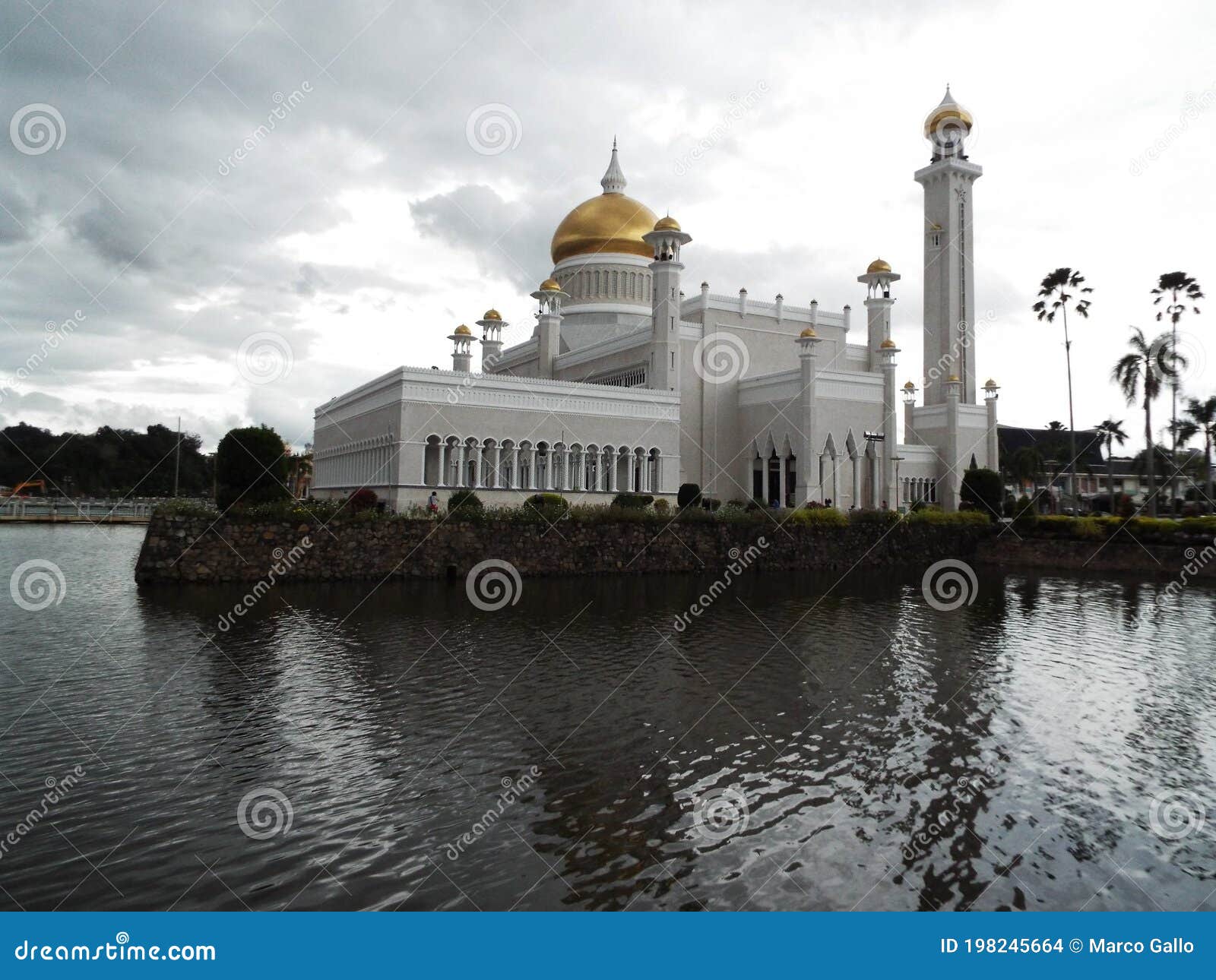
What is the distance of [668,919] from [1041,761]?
16.4ft

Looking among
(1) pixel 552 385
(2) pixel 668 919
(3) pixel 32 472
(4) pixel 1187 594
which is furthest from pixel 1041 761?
(3) pixel 32 472

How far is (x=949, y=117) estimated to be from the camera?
3950 cm

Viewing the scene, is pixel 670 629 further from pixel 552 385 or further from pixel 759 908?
pixel 552 385

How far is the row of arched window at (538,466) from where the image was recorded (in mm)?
27266

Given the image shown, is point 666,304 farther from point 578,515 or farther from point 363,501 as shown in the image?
point 363,501

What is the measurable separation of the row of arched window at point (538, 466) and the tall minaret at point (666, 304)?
3.07 metres

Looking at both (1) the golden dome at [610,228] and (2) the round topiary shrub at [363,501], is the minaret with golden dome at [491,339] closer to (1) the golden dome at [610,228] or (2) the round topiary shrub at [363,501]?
(1) the golden dome at [610,228]

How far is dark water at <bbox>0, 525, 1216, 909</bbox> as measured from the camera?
5461 mm

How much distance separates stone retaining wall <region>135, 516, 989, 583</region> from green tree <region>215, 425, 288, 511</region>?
1.26 m

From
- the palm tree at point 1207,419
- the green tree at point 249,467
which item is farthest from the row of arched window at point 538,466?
the palm tree at point 1207,419

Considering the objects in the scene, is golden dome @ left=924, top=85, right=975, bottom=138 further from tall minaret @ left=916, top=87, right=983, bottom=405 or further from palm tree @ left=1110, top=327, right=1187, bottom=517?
palm tree @ left=1110, top=327, right=1187, bottom=517

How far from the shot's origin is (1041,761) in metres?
8.02

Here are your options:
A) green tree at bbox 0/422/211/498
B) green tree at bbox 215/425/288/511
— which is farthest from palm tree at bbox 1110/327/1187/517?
green tree at bbox 0/422/211/498

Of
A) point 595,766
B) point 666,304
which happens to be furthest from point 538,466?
point 595,766
